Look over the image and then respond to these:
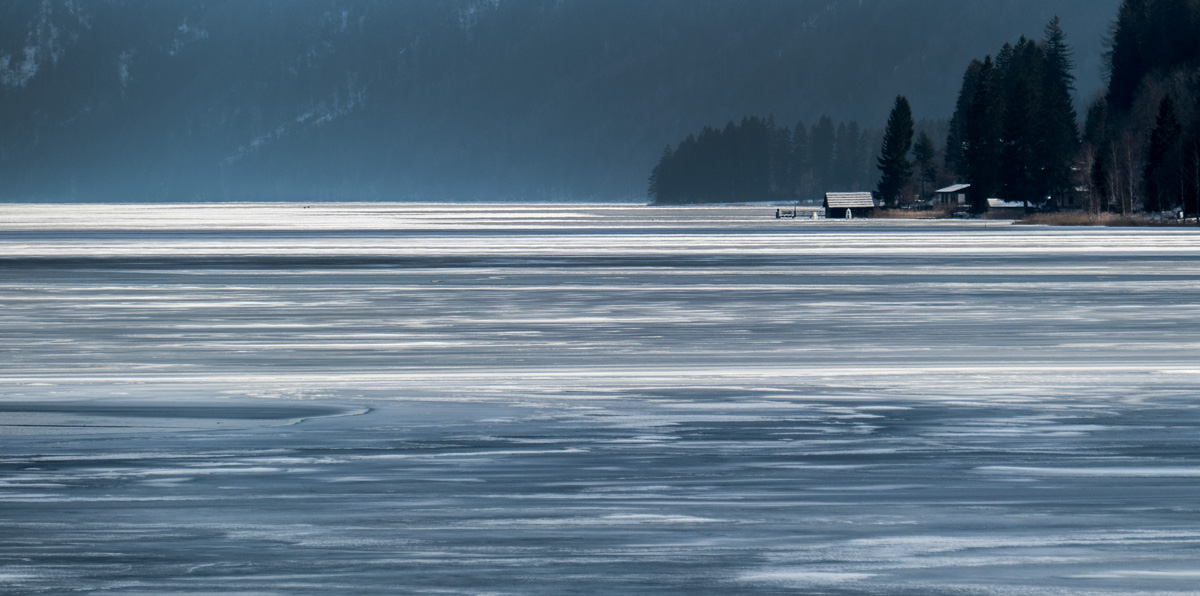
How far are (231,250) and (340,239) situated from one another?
17.1 meters

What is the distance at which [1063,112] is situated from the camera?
168 m

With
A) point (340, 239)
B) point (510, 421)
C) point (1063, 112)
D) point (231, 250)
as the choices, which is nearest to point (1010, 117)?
point (1063, 112)

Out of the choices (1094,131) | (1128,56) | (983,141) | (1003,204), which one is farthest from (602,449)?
(1128,56)

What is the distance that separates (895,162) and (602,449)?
16920cm

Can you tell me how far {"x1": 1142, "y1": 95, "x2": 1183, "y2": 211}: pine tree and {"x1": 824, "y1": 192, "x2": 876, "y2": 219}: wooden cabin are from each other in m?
39.0

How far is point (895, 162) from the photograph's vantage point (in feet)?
583

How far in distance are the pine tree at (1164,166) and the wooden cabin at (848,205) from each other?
128 ft

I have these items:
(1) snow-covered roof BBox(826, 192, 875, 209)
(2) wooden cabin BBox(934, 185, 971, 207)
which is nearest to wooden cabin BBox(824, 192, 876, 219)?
(1) snow-covered roof BBox(826, 192, 875, 209)

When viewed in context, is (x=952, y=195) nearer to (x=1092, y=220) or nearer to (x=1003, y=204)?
(x=1003, y=204)

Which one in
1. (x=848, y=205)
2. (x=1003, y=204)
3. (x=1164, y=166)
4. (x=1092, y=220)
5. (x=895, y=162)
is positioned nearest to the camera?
(x=1092, y=220)

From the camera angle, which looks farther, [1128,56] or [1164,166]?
[1128,56]

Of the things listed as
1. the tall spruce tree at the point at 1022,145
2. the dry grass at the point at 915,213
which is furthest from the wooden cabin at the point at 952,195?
the tall spruce tree at the point at 1022,145

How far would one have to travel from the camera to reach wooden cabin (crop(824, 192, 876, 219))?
165750mm

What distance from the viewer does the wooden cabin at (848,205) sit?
16575 centimetres
